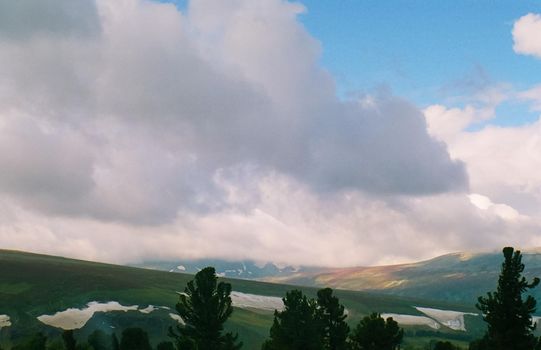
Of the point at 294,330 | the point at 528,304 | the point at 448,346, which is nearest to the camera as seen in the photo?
the point at 528,304

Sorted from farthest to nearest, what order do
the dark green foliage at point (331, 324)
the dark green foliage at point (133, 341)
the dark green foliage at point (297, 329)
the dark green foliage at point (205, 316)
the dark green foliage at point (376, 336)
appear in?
1. the dark green foliage at point (133, 341)
2. the dark green foliage at point (331, 324)
3. the dark green foliage at point (376, 336)
4. the dark green foliage at point (297, 329)
5. the dark green foliage at point (205, 316)

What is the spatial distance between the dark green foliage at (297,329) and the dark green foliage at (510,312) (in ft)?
68.2

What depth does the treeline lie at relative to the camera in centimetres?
5303

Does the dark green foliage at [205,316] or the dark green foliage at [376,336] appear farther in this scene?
the dark green foliage at [376,336]

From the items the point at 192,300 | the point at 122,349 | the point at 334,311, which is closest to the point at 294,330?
the point at 334,311

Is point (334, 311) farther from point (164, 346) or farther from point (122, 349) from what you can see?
point (122, 349)

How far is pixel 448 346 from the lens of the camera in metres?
85.5

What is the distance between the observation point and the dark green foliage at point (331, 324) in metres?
74.1

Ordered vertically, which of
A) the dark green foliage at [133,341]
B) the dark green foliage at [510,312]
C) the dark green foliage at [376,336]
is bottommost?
the dark green foliage at [133,341]

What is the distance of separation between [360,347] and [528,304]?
82.7 feet

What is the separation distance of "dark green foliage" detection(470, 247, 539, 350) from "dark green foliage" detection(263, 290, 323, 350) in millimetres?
20792

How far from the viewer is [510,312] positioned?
174 feet

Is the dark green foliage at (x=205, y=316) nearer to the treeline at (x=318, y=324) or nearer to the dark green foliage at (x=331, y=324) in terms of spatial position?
the treeline at (x=318, y=324)

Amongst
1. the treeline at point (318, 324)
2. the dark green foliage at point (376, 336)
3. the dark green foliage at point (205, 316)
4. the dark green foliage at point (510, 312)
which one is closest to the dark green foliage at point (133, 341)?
the treeline at point (318, 324)
